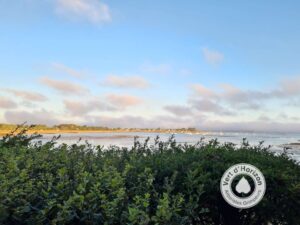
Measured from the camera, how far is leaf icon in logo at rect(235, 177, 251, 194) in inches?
166

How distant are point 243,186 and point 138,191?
113 centimetres

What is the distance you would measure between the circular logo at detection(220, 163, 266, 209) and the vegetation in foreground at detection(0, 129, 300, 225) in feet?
0.85

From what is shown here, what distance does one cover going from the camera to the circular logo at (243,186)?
4164 millimetres

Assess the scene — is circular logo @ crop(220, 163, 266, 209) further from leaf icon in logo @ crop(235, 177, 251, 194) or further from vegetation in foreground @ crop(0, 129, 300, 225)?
vegetation in foreground @ crop(0, 129, 300, 225)

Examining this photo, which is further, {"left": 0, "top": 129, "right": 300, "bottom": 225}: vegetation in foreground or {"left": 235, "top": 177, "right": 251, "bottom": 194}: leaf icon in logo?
{"left": 235, "top": 177, "right": 251, "bottom": 194}: leaf icon in logo

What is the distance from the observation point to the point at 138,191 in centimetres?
406

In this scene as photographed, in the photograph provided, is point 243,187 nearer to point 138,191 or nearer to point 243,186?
point 243,186

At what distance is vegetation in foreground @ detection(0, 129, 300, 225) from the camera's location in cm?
357

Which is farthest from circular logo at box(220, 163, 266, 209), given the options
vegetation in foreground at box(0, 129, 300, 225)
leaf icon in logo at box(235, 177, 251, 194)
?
vegetation in foreground at box(0, 129, 300, 225)

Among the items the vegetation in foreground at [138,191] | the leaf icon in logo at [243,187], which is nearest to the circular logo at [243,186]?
the leaf icon in logo at [243,187]

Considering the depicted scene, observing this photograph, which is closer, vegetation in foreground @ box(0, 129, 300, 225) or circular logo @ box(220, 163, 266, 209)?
vegetation in foreground @ box(0, 129, 300, 225)

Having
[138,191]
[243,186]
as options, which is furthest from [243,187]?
[138,191]

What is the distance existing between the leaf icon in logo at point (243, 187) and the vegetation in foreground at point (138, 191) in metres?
0.33

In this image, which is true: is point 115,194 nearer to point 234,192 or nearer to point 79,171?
point 79,171
